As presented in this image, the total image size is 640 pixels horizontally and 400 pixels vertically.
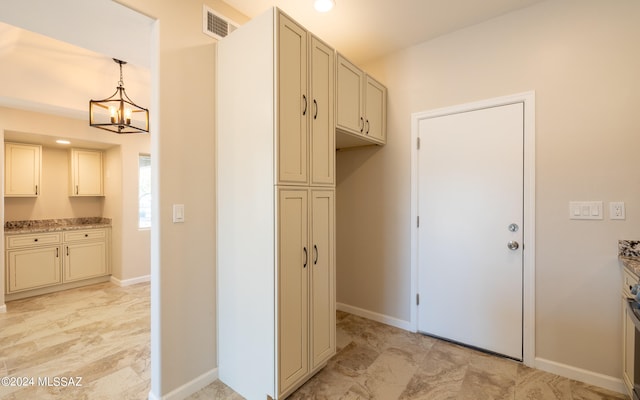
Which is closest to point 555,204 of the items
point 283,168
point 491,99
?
point 491,99

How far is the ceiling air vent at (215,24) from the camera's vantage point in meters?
2.03

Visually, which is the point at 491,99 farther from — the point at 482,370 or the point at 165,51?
the point at 165,51

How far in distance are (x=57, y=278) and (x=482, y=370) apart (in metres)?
5.37

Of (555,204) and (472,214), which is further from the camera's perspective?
(472,214)

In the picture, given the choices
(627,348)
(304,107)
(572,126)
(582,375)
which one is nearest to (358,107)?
(304,107)

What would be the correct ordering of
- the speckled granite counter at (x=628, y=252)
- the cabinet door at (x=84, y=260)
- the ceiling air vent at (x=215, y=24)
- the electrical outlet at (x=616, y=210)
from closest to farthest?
1. the speckled granite counter at (x=628, y=252)
2. the electrical outlet at (x=616, y=210)
3. the ceiling air vent at (x=215, y=24)
4. the cabinet door at (x=84, y=260)

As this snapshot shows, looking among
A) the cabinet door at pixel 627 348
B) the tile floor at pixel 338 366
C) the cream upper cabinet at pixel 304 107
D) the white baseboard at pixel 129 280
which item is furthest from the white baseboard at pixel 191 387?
the white baseboard at pixel 129 280

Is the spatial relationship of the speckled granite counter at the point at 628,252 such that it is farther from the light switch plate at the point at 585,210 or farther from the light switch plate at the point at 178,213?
the light switch plate at the point at 178,213

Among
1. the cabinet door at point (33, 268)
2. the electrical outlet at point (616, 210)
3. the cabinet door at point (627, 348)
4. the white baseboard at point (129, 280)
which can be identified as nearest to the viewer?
the cabinet door at point (627, 348)

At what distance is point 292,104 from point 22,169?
4641 mm

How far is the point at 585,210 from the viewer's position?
2.04 meters

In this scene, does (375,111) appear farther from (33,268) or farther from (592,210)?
(33,268)

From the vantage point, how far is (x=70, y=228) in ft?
13.8

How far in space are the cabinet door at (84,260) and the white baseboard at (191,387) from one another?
350cm
